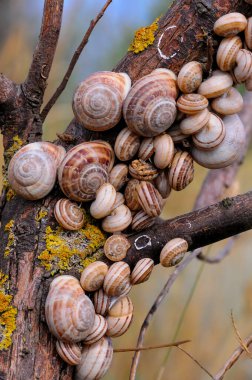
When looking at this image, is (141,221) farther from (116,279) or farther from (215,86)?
(215,86)

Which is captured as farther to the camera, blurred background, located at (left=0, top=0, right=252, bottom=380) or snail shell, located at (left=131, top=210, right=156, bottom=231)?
blurred background, located at (left=0, top=0, right=252, bottom=380)

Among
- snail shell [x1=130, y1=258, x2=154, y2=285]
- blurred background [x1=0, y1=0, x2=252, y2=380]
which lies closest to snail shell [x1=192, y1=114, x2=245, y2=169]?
snail shell [x1=130, y1=258, x2=154, y2=285]

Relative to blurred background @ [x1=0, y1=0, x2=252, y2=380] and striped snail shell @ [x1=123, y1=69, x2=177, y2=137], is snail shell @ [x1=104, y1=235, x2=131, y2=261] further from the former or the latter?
blurred background @ [x1=0, y1=0, x2=252, y2=380]

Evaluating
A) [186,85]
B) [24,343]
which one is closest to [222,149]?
[186,85]

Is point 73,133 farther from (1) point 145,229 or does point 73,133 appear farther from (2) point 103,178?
(1) point 145,229

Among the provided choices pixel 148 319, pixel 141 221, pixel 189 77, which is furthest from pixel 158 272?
pixel 189 77
